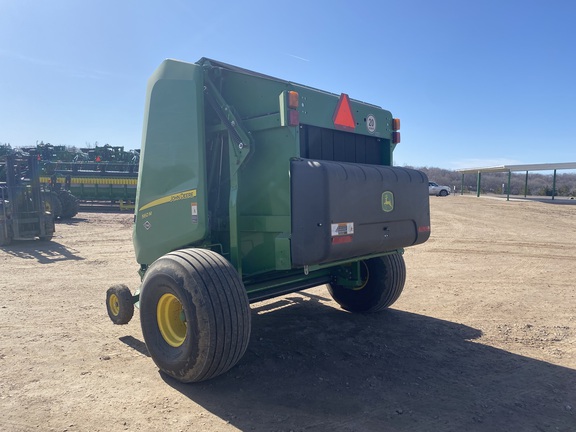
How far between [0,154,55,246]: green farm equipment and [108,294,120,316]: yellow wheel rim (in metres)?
9.39

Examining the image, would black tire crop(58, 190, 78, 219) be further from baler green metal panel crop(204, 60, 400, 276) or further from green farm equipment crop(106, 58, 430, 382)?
baler green metal panel crop(204, 60, 400, 276)

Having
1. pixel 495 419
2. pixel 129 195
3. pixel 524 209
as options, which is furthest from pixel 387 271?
pixel 524 209

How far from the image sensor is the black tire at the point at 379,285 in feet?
18.1

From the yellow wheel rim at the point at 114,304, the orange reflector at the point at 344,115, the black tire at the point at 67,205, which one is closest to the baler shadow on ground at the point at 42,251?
the black tire at the point at 67,205

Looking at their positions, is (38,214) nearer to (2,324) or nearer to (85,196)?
(2,324)

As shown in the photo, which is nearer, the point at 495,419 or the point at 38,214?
the point at 495,419

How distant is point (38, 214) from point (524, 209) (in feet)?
72.0

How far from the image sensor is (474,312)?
234 inches

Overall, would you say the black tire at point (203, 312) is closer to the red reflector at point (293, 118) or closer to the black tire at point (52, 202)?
the red reflector at point (293, 118)

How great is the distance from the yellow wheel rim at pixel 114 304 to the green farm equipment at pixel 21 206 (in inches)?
370

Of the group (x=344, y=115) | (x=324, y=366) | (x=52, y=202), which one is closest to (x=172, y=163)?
(x=344, y=115)

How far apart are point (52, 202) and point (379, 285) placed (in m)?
15.0

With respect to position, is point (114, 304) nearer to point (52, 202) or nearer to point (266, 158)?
point (266, 158)

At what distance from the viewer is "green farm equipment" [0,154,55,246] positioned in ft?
41.6
